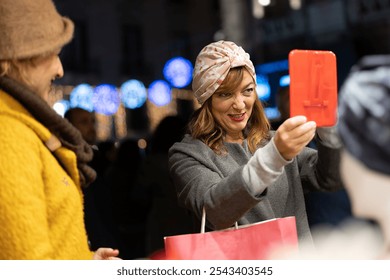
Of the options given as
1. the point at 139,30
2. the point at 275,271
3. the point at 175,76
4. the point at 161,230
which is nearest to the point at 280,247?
the point at 275,271

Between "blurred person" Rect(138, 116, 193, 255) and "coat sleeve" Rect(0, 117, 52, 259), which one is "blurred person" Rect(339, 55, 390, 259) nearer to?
"coat sleeve" Rect(0, 117, 52, 259)

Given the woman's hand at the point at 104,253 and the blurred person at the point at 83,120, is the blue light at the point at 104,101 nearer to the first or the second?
the blurred person at the point at 83,120

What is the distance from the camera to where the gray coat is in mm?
1514

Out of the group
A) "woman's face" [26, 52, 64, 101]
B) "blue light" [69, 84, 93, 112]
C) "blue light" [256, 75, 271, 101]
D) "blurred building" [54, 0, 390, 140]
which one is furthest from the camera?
"blue light" [69, 84, 93, 112]

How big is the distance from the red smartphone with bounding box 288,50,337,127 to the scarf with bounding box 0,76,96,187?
54 centimetres

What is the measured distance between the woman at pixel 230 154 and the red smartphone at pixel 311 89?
67mm

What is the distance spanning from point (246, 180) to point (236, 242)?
222 mm

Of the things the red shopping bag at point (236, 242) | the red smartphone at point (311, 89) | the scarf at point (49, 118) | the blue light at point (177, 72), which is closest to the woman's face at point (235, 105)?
the red smartphone at point (311, 89)

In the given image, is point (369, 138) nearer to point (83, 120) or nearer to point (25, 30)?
point (25, 30)

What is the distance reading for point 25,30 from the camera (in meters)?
1.39

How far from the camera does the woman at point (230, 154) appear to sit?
5.37 feet

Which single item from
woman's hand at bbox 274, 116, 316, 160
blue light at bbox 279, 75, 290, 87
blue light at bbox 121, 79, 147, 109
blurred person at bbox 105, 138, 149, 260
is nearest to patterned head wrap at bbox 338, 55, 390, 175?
woman's hand at bbox 274, 116, 316, 160

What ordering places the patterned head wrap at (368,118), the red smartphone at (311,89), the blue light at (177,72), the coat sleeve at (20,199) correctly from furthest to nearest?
the blue light at (177,72) < the red smartphone at (311,89) < the coat sleeve at (20,199) < the patterned head wrap at (368,118)

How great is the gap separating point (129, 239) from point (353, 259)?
6.51ft
